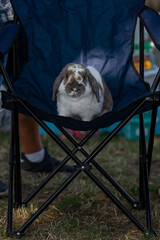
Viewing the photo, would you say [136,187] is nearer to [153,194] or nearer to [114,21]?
[153,194]

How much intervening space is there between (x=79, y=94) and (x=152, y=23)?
449 mm

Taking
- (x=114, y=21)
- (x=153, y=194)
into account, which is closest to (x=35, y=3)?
(x=114, y=21)

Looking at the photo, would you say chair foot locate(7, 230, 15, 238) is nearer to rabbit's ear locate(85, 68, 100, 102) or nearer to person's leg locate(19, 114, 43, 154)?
rabbit's ear locate(85, 68, 100, 102)

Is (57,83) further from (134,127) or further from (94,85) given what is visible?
(134,127)

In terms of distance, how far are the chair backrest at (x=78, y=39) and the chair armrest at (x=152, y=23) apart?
0.35 ft

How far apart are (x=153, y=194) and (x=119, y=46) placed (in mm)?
805

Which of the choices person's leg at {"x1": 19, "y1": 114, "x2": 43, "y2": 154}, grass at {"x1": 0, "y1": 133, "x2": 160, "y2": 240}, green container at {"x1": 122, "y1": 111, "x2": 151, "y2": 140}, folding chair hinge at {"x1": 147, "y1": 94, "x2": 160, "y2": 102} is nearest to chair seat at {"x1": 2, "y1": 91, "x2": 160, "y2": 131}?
folding chair hinge at {"x1": 147, "y1": 94, "x2": 160, "y2": 102}

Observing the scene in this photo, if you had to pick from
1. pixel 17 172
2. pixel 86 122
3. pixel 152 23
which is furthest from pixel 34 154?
pixel 152 23

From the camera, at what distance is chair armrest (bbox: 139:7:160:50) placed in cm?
185

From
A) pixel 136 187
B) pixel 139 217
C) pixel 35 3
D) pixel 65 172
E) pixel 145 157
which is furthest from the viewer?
pixel 65 172

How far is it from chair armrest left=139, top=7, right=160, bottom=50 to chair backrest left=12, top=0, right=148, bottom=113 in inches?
4.2

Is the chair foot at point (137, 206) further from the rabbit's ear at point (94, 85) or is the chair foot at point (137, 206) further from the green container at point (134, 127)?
the green container at point (134, 127)

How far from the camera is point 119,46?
2.26m

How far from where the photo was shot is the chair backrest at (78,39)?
2.18 meters
